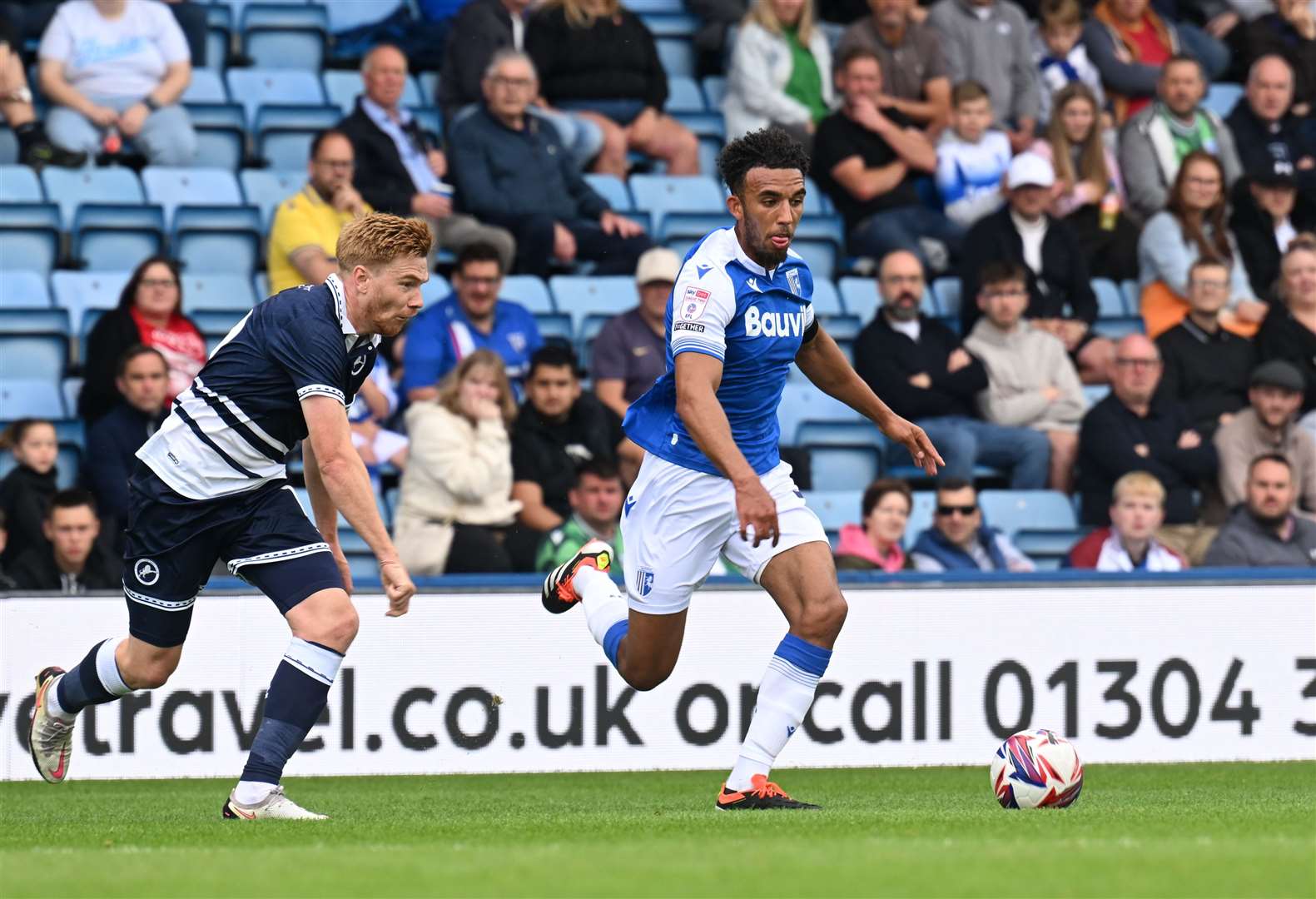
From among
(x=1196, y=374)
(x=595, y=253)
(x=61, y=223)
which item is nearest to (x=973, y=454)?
(x=1196, y=374)

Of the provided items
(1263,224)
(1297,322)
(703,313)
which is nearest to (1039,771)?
(703,313)

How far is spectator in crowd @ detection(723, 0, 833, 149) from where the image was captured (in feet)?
48.4

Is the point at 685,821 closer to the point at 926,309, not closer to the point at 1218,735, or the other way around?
the point at 1218,735

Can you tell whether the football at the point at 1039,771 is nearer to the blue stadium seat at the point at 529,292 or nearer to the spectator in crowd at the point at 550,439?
the spectator in crowd at the point at 550,439

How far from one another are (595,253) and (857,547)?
333 cm

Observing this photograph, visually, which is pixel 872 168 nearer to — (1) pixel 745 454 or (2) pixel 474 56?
(2) pixel 474 56

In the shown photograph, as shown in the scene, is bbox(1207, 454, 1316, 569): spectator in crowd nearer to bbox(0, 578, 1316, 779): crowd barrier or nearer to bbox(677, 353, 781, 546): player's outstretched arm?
bbox(0, 578, 1316, 779): crowd barrier

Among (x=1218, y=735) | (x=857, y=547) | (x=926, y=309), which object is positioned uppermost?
(x=926, y=309)

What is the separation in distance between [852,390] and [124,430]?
16.1 ft

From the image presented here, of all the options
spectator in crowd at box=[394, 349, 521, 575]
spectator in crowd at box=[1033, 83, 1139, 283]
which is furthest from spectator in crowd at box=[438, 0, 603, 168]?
spectator in crowd at box=[1033, 83, 1139, 283]

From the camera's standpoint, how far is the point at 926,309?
14547mm

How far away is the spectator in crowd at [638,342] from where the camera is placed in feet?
42.2

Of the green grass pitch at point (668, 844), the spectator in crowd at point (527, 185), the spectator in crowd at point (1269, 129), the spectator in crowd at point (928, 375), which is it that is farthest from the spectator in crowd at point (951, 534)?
the spectator in crowd at point (1269, 129)

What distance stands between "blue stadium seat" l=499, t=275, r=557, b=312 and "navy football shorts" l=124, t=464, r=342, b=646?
20.2ft
